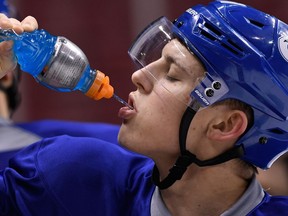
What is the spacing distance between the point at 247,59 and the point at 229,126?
0.64ft

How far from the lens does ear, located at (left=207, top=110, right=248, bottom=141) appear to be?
2014mm

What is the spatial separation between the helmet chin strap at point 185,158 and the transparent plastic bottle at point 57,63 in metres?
0.24

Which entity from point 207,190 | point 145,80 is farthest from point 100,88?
point 207,190

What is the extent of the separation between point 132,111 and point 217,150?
0.85ft

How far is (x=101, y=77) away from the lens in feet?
6.82

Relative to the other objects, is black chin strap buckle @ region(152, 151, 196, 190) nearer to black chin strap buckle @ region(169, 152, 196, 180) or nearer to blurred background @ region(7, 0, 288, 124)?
black chin strap buckle @ region(169, 152, 196, 180)

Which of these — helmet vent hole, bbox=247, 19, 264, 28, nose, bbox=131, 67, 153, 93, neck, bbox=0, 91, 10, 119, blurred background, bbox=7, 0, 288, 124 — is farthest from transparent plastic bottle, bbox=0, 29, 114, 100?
blurred background, bbox=7, 0, 288, 124

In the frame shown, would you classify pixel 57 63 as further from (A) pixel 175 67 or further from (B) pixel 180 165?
(B) pixel 180 165

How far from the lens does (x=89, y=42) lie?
4473 millimetres

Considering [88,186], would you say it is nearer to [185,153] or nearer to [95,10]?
[185,153]

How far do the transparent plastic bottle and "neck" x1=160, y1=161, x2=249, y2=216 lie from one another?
327mm

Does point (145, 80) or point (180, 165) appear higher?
point (145, 80)

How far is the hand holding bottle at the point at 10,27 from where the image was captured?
188 centimetres

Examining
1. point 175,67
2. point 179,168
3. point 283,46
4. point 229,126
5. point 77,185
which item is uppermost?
point 283,46
